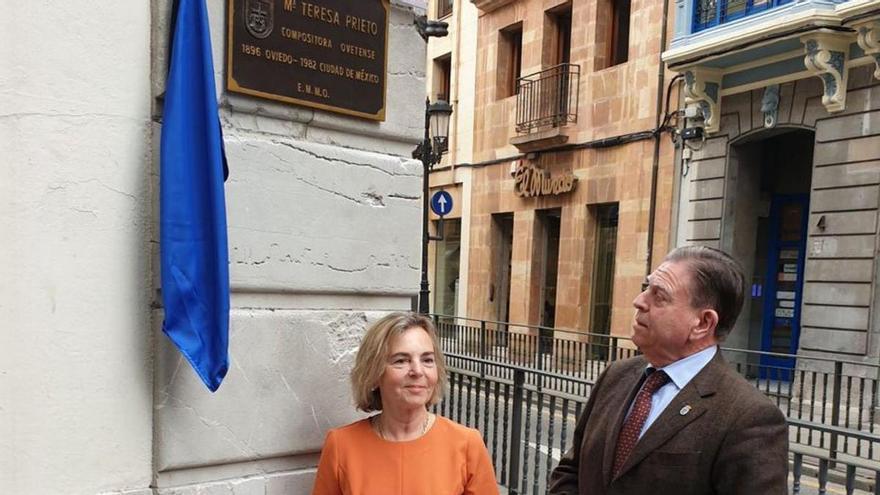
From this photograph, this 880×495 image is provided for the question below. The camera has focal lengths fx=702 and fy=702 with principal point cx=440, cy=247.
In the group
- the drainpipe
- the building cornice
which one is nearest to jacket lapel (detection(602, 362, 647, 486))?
the drainpipe

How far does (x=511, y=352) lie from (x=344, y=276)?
12678 mm

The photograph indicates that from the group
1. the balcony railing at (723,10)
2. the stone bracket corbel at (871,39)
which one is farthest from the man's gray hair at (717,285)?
the balcony railing at (723,10)

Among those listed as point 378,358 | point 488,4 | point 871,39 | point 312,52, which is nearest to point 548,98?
point 488,4

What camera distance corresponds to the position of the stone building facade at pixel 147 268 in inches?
91.4

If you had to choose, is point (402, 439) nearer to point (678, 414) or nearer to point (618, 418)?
point (618, 418)

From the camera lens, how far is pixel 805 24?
10.6 meters

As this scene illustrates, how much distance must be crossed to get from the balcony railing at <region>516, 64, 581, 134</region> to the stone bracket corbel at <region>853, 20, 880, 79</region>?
686cm

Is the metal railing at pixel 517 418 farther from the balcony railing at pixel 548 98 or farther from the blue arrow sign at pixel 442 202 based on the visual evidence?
the balcony railing at pixel 548 98

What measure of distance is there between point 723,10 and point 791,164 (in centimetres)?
311

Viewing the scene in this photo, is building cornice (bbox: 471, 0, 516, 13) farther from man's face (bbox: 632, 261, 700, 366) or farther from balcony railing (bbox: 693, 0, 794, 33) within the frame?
man's face (bbox: 632, 261, 700, 366)

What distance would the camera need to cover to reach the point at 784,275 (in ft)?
41.7

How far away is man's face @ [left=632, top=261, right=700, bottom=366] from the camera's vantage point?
7.57 feet

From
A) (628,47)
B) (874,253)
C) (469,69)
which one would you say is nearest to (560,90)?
(628,47)

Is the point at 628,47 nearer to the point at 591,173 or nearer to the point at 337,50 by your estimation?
the point at 591,173
